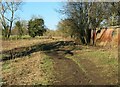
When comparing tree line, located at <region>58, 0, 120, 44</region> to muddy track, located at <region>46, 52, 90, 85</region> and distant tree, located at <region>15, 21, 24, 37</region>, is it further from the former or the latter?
distant tree, located at <region>15, 21, 24, 37</region>

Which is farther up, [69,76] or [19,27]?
[19,27]

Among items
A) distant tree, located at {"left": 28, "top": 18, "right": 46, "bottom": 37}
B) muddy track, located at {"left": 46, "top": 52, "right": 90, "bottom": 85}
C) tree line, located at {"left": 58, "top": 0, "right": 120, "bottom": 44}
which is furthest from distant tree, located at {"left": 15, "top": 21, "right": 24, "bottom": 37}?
muddy track, located at {"left": 46, "top": 52, "right": 90, "bottom": 85}

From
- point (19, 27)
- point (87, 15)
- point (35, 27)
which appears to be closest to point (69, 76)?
point (87, 15)

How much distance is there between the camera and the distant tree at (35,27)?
2643 inches

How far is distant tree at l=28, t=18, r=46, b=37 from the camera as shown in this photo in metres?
67.1

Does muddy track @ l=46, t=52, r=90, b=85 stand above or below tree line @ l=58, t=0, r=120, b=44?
below

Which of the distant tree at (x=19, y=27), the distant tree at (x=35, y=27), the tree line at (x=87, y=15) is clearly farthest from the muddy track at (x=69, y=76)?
the distant tree at (x=35, y=27)

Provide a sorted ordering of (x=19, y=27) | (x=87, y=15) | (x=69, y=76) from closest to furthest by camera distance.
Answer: (x=69, y=76), (x=87, y=15), (x=19, y=27)

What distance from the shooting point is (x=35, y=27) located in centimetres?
6725

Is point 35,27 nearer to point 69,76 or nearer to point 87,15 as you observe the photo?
point 87,15

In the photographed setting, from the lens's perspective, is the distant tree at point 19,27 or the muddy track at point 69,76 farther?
the distant tree at point 19,27

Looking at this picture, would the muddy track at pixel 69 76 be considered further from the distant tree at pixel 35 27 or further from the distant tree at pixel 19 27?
the distant tree at pixel 35 27

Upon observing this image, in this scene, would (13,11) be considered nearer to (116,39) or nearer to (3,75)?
(116,39)

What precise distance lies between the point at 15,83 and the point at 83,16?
1675cm
